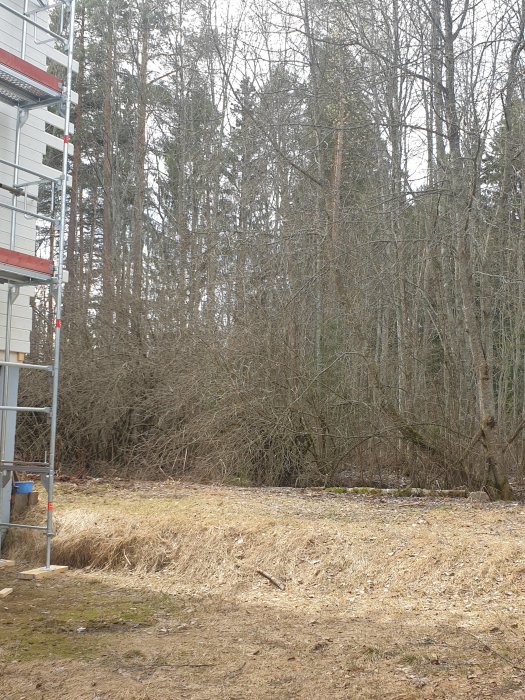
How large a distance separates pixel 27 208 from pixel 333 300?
6.24 meters

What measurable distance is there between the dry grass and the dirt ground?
0.02 m

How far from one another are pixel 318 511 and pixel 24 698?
5.77 metres

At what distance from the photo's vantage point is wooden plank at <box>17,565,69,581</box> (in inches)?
337

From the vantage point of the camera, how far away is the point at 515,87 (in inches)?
483

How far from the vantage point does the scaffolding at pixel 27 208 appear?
8.95 meters

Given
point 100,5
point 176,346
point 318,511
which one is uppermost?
point 100,5

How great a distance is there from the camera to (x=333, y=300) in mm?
14766

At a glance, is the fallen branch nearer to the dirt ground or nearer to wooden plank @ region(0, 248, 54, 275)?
the dirt ground

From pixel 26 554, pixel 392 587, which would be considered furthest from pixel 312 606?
pixel 26 554

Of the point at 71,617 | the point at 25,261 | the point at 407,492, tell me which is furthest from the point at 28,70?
the point at 407,492

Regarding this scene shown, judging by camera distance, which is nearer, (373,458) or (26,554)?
(26,554)

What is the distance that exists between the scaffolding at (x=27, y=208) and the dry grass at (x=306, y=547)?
0.76m

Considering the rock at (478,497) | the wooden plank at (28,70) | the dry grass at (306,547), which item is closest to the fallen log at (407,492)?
the rock at (478,497)

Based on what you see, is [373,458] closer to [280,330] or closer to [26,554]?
[280,330]
